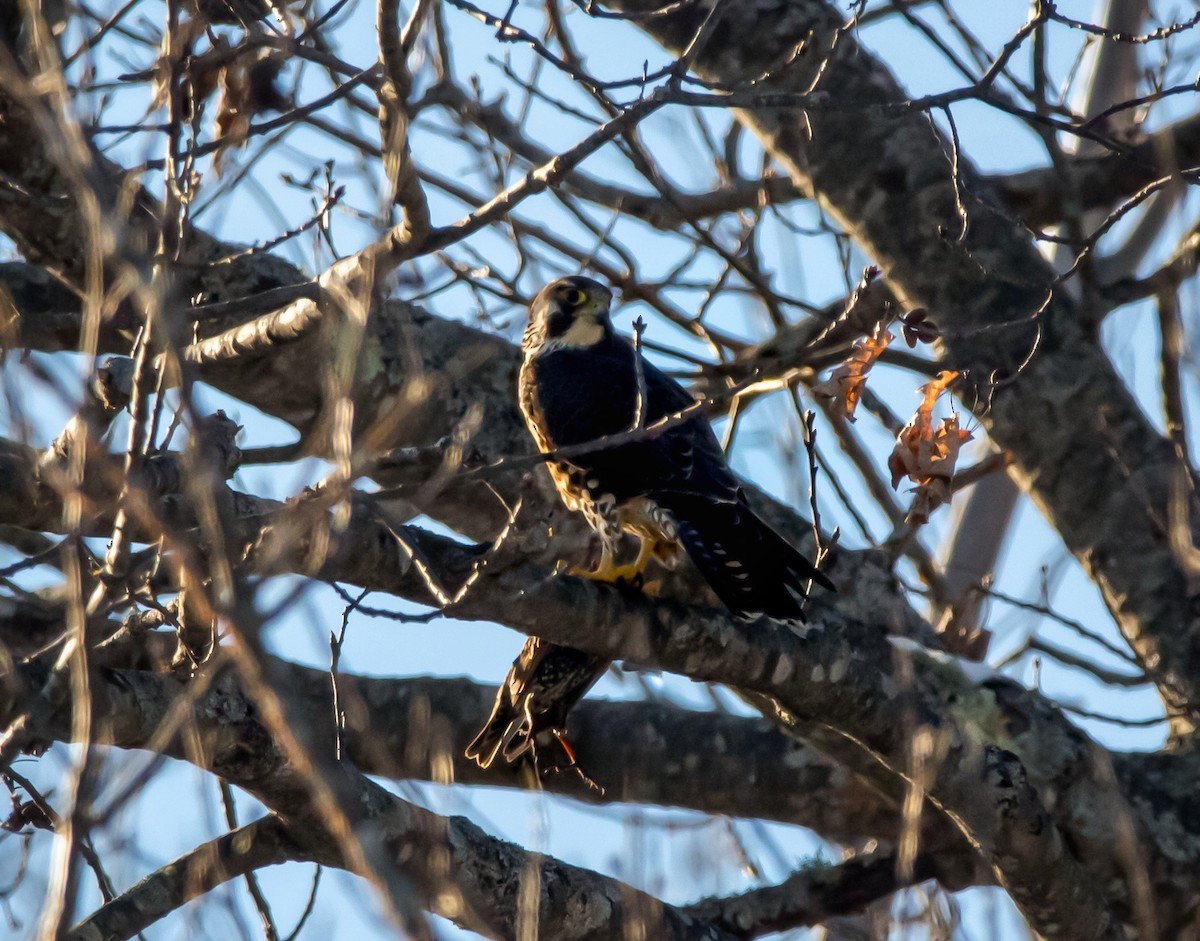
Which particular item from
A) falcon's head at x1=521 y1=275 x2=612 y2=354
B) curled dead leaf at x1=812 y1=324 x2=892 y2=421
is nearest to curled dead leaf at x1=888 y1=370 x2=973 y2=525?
curled dead leaf at x1=812 y1=324 x2=892 y2=421

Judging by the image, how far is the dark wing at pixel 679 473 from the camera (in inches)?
126

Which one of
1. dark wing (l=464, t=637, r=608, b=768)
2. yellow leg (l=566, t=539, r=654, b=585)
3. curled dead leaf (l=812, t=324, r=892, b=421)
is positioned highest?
yellow leg (l=566, t=539, r=654, b=585)

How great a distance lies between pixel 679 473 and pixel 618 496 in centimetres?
21

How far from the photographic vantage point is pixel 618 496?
384cm

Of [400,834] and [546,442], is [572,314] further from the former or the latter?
[400,834]

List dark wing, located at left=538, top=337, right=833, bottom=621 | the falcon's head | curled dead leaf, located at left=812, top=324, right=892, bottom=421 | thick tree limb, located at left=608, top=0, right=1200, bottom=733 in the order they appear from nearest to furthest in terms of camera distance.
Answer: curled dead leaf, located at left=812, top=324, right=892, bottom=421, dark wing, located at left=538, top=337, right=833, bottom=621, thick tree limb, located at left=608, top=0, right=1200, bottom=733, the falcon's head

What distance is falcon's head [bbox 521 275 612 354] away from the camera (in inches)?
179

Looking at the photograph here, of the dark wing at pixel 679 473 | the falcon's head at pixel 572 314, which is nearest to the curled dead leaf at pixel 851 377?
the dark wing at pixel 679 473

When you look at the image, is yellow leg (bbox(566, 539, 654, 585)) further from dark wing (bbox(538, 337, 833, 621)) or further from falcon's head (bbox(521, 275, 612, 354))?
falcon's head (bbox(521, 275, 612, 354))

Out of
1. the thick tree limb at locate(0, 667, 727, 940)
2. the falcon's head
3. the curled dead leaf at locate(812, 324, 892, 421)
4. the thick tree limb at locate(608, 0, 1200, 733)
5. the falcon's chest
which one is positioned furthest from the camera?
the falcon's head

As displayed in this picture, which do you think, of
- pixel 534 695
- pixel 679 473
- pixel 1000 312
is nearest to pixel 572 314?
pixel 679 473

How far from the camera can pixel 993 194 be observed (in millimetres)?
4359

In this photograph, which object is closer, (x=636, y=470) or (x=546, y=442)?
(x=636, y=470)

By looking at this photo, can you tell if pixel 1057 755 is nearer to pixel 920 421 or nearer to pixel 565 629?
pixel 920 421
